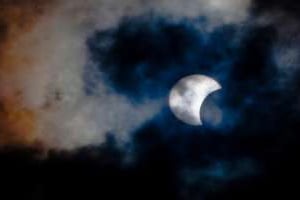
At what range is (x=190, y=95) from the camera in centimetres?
1406

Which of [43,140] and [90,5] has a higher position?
[90,5]

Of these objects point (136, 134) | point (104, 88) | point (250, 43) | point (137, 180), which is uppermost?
point (250, 43)

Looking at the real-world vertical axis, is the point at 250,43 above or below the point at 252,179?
above

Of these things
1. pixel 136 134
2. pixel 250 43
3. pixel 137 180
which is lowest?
pixel 137 180

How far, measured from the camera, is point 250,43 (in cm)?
1397

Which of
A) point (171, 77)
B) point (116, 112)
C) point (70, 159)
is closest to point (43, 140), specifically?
point (70, 159)

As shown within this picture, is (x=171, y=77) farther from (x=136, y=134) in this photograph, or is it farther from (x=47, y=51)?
(x=47, y=51)

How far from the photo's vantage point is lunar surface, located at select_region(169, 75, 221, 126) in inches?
546

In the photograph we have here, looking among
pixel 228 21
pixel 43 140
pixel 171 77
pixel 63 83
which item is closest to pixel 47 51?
pixel 63 83

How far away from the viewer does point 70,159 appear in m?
13.7

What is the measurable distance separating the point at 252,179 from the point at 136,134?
297 cm

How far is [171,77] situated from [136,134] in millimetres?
1668

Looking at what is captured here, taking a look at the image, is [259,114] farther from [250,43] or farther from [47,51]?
[47,51]

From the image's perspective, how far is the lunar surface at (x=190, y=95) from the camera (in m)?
13.9
